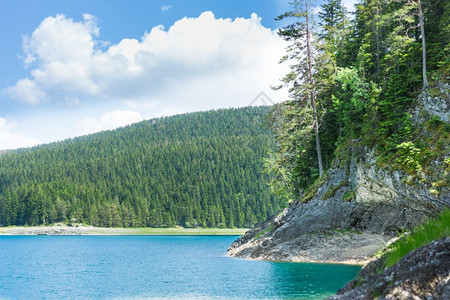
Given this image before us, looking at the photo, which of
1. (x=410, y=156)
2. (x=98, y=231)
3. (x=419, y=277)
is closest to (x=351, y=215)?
(x=410, y=156)

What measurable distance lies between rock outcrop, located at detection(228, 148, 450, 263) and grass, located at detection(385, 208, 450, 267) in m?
25.3

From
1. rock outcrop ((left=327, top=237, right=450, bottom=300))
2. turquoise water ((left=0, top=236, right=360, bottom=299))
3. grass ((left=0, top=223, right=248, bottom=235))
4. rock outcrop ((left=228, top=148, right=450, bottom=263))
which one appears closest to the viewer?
rock outcrop ((left=327, top=237, right=450, bottom=300))

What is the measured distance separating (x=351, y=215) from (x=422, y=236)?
107 ft

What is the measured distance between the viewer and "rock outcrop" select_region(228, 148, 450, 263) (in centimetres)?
3444

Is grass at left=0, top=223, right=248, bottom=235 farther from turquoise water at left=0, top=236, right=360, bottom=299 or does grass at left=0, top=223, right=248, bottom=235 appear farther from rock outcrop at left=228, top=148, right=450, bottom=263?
rock outcrop at left=228, top=148, right=450, bottom=263

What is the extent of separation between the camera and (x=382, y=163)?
118 feet

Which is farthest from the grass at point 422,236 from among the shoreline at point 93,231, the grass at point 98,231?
the grass at point 98,231

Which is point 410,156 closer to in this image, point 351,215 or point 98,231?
point 351,215

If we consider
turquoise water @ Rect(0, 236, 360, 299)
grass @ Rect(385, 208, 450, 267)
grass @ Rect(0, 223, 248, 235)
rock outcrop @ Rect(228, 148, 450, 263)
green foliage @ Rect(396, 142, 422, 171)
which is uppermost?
green foliage @ Rect(396, 142, 422, 171)

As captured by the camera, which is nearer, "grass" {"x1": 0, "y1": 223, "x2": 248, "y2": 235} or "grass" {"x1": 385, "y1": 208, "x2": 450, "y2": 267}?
"grass" {"x1": 385, "y1": 208, "x2": 450, "y2": 267}

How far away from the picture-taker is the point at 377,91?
3866cm

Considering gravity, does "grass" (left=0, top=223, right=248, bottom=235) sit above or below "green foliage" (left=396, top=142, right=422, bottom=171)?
below

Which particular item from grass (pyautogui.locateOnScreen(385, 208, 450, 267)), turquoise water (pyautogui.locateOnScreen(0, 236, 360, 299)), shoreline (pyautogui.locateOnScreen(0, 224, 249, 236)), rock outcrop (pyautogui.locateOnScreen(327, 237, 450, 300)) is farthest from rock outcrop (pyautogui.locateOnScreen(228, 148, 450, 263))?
shoreline (pyautogui.locateOnScreen(0, 224, 249, 236))

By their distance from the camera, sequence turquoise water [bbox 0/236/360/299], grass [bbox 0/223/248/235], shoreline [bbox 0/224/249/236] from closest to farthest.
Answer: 1. turquoise water [bbox 0/236/360/299]
2. shoreline [bbox 0/224/249/236]
3. grass [bbox 0/223/248/235]
